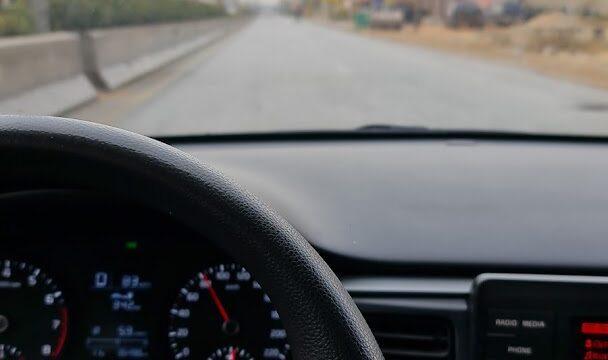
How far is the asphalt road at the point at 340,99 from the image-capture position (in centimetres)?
1241

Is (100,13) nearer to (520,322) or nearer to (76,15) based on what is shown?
(76,15)

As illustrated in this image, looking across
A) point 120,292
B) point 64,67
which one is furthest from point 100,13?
point 120,292

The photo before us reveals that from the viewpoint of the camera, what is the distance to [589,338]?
2.23 m

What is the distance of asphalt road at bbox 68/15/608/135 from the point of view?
12414 millimetres

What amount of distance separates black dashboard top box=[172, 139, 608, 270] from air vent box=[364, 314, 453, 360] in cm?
22

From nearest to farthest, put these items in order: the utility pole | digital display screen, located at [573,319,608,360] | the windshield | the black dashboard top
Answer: digital display screen, located at [573,319,608,360], the black dashboard top, the windshield, the utility pole

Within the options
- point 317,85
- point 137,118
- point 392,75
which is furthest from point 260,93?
point 392,75

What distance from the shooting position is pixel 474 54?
38.5 metres

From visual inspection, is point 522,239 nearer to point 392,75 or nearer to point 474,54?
point 392,75

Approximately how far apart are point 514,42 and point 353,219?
146 feet

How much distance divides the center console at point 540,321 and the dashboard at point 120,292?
507 millimetres

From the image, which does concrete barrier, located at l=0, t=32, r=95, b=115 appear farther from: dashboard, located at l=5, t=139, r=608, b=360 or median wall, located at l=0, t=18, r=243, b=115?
dashboard, located at l=5, t=139, r=608, b=360

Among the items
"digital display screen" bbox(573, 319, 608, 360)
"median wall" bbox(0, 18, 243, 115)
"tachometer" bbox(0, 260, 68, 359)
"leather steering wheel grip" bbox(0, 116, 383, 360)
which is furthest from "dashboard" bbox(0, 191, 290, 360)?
"median wall" bbox(0, 18, 243, 115)

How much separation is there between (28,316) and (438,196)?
4.90ft
